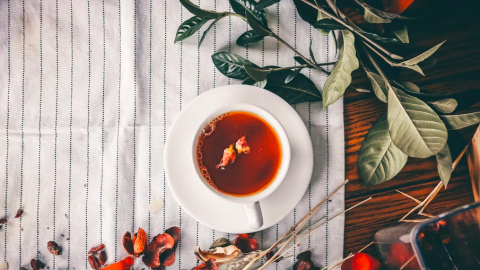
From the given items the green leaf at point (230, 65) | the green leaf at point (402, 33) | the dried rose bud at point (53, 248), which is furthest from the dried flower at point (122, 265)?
the green leaf at point (402, 33)

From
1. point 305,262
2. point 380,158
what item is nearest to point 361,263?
point 305,262

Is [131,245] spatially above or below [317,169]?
below

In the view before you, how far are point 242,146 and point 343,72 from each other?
0.93ft

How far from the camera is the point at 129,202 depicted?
2.79ft

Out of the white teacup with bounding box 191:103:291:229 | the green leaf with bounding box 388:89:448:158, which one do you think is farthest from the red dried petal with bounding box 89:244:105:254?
the green leaf with bounding box 388:89:448:158

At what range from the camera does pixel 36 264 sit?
0.84 m

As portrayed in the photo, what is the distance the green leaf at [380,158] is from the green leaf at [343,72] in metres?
0.17

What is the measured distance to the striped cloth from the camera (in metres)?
0.85

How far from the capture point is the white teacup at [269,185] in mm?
710

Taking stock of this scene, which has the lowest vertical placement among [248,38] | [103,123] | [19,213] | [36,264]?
[36,264]

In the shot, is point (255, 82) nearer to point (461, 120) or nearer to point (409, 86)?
point (409, 86)

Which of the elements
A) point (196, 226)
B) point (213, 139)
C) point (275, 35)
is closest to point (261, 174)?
point (213, 139)

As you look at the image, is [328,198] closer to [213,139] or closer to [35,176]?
[213,139]

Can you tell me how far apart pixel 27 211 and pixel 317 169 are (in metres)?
0.79
